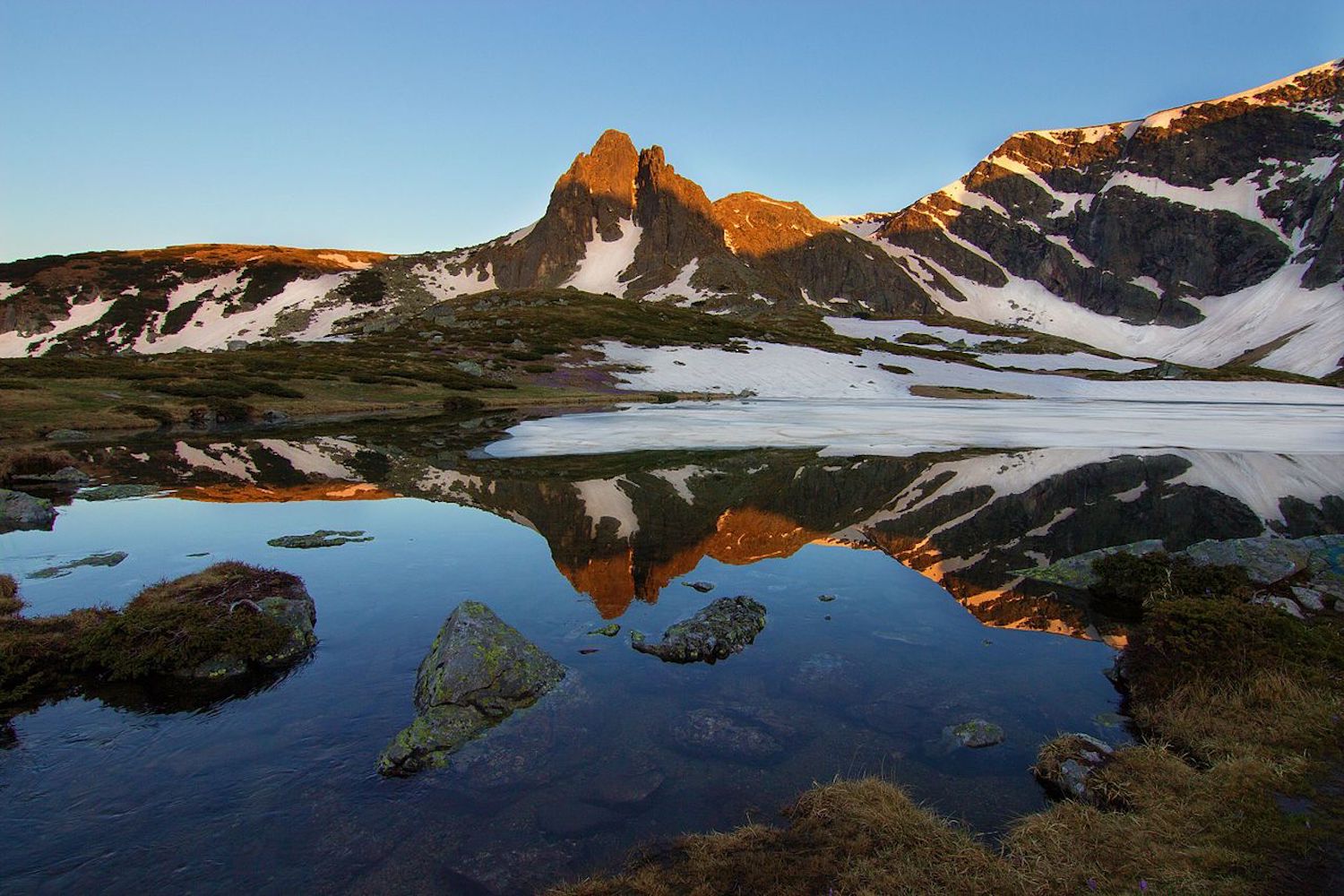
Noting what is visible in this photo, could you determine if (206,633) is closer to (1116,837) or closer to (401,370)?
(1116,837)

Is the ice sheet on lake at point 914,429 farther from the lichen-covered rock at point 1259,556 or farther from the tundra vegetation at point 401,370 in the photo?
the lichen-covered rock at point 1259,556

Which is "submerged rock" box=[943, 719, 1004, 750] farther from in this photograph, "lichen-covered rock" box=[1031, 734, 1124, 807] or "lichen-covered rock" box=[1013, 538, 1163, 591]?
"lichen-covered rock" box=[1013, 538, 1163, 591]

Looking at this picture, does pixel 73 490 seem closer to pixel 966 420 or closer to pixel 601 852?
pixel 601 852

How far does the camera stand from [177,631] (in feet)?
34.5

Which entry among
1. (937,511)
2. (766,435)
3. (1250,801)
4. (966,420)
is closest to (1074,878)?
(1250,801)

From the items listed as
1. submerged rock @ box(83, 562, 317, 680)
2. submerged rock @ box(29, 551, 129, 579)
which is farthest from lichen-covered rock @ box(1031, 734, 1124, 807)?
submerged rock @ box(29, 551, 129, 579)

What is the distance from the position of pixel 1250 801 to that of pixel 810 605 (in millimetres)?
7566

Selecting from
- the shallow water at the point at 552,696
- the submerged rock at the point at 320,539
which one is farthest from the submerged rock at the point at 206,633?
the submerged rock at the point at 320,539

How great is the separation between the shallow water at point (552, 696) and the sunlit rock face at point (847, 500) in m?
0.16

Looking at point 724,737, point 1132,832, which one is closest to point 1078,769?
point 1132,832

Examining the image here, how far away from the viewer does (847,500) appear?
22.9 metres

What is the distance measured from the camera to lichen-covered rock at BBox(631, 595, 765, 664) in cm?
1097

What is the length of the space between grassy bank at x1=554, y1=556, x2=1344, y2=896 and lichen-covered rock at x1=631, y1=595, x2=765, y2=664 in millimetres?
4023

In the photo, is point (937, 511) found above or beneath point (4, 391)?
beneath
